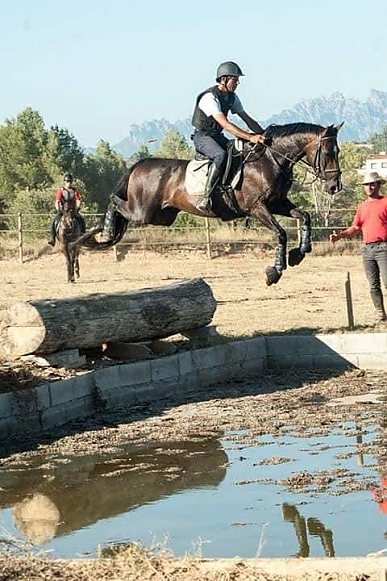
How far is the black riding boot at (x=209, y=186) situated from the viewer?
1359 cm

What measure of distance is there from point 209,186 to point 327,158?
141 centimetres

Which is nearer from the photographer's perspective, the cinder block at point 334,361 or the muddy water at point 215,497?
the muddy water at point 215,497

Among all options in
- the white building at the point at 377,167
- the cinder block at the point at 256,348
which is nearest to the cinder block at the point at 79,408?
the cinder block at the point at 256,348

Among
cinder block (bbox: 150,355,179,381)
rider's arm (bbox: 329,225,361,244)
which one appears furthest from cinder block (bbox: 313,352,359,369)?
cinder block (bbox: 150,355,179,381)

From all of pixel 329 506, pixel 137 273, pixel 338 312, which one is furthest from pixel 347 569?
pixel 137 273

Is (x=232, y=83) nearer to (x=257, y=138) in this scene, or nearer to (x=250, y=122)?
(x=250, y=122)

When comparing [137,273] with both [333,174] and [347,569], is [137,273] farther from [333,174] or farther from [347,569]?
[347,569]

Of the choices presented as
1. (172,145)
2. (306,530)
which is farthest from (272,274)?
(172,145)

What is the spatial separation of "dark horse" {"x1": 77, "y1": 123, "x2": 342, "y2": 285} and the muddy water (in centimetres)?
401

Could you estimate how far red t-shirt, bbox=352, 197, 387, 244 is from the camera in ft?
Answer: 44.1

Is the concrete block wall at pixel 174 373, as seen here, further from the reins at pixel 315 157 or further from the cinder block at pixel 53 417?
the reins at pixel 315 157

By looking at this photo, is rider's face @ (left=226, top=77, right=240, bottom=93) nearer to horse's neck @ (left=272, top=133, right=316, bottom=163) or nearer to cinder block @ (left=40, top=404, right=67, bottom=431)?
horse's neck @ (left=272, top=133, right=316, bottom=163)

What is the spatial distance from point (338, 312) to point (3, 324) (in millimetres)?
6414

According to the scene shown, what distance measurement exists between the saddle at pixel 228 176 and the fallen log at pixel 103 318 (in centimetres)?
111
